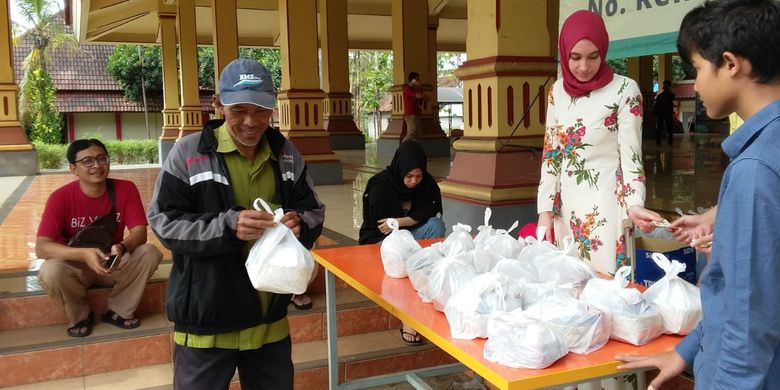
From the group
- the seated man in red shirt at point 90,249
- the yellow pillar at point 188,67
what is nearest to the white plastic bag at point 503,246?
the seated man in red shirt at point 90,249

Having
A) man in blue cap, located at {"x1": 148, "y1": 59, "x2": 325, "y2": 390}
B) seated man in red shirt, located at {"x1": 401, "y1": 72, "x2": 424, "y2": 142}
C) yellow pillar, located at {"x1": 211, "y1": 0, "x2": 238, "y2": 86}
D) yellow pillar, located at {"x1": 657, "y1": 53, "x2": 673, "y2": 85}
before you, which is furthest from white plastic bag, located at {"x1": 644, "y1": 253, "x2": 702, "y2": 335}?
yellow pillar, located at {"x1": 657, "y1": 53, "x2": 673, "y2": 85}

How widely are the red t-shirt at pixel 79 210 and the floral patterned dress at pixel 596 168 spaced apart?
235 centimetres

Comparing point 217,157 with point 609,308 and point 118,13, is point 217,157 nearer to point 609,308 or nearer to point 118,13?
point 609,308

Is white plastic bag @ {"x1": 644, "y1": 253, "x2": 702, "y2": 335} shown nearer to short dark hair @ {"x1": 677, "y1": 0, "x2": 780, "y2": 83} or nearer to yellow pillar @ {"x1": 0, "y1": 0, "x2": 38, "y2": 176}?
short dark hair @ {"x1": 677, "y1": 0, "x2": 780, "y2": 83}

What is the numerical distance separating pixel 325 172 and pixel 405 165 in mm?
5394

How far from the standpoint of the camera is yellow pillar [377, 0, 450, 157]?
12.3 m

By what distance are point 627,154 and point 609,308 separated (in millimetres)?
958

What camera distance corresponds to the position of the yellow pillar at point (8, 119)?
1100 cm

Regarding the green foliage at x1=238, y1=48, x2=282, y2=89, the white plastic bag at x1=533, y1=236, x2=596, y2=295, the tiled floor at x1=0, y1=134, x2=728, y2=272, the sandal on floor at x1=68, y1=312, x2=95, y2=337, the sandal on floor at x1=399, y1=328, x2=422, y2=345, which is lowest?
the sandal on floor at x1=399, y1=328, x2=422, y2=345

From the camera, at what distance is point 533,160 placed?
5.02 meters

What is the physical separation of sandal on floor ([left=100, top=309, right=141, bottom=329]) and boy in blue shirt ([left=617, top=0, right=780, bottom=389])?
321 cm

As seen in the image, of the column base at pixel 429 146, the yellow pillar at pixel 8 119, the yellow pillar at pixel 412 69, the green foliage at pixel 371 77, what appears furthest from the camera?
the green foliage at pixel 371 77

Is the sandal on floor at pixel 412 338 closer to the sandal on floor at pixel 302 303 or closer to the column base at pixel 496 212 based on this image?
the sandal on floor at pixel 302 303

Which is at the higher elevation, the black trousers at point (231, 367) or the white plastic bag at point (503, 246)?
the white plastic bag at point (503, 246)
